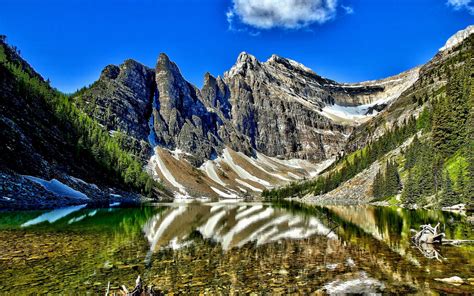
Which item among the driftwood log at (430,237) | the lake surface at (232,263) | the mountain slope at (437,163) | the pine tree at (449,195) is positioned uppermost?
the mountain slope at (437,163)

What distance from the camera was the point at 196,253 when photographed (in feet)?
80.8

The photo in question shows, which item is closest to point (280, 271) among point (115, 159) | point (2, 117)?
point (2, 117)

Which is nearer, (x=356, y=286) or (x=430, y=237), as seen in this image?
(x=356, y=286)

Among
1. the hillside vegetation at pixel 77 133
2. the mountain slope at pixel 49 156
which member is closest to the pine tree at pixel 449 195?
the mountain slope at pixel 49 156

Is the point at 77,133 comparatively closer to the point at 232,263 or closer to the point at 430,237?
the point at 232,263

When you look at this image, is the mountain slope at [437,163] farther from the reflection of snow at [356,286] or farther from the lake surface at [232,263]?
the reflection of snow at [356,286]

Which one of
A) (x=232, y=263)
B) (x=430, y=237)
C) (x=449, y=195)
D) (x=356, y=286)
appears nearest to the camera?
(x=356, y=286)

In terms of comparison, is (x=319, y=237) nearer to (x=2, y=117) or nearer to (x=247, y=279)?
(x=247, y=279)

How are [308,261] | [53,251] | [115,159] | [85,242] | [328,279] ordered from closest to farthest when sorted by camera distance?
[328,279]
[308,261]
[53,251]
[85,242]
[115,159]

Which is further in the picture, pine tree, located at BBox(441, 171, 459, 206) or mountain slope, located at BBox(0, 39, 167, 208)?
mountain slope, located at BBox(0, 39, 167, 208)

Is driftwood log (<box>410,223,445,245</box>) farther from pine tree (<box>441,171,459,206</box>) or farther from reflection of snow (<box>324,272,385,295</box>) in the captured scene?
pine tree (<box>441,171,459,206</box>)

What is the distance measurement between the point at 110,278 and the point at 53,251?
993 cm

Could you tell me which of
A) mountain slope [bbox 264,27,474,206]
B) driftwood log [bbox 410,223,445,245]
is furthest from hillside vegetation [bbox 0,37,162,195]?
driftwood log [bbox 410,223,445,245]

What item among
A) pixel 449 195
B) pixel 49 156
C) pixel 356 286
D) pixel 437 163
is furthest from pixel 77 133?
pixel 356 286
